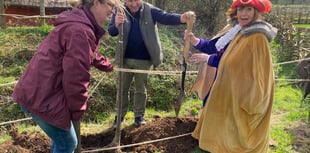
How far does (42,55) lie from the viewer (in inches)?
97.7

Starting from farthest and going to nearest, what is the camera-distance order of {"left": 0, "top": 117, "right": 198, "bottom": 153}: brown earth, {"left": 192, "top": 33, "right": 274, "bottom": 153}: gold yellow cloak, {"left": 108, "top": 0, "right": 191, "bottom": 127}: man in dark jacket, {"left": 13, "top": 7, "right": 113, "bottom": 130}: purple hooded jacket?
{"left": 108, "top": 0, "right": 191, "bottom": 127}: man in dark jacket, {"left": 0, "top": 117, "right": 198, "bottom": 153}: brown earth, {"left": 192, "top": 33, "right": 274, "bottom": 153}: gold yellow cloak, {"left": 13, "top": 7, "right": 113, "bottom": 130}: purple hooded jacket

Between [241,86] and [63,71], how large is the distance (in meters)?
1.75

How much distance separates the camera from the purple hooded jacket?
2.38 meters

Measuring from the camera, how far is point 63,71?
7.98 ft

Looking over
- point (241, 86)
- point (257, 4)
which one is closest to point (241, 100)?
point (241, 86)

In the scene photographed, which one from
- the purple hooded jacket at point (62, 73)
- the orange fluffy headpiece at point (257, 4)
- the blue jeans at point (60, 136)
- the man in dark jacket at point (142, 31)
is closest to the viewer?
the purple hooded jacket at point (62, 73)

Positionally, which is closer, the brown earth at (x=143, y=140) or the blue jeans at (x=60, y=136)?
the blue jeans at (x=60, y=136)

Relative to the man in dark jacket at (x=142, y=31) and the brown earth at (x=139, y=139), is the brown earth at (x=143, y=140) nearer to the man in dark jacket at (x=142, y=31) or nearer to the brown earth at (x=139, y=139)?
the brown earth at (x=139, y=139)

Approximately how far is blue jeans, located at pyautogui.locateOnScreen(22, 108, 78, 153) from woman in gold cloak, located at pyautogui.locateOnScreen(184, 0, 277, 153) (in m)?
1.53

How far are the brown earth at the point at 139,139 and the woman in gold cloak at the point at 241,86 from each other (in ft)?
2.01

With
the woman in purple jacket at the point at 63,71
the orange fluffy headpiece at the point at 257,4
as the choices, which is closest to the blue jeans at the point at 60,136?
the woman in purple jacket at the point at 63,71

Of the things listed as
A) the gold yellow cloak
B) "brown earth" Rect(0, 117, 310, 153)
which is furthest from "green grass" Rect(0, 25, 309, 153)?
the gold yellow cloak

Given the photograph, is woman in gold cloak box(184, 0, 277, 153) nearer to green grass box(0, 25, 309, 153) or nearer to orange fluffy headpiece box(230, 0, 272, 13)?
orange fluffy headpiece box(230, 0, 272, 13)

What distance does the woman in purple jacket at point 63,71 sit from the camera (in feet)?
7.82
